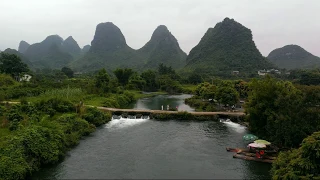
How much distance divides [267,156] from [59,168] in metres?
→ 19.0

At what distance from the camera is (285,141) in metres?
27.0

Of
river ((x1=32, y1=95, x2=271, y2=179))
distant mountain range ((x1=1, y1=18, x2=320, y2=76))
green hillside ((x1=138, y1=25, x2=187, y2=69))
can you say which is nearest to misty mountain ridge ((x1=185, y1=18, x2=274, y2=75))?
distant mountain range ((x1=1, y1=18, x2=320, y2=76))

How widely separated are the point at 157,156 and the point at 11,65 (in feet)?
199

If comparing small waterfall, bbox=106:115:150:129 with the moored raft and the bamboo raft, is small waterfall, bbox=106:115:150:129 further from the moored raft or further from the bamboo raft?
the moored raft

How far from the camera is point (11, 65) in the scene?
231 ft

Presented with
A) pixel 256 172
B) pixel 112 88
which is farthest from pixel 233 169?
pixel 112 88

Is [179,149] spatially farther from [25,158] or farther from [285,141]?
[25,158]

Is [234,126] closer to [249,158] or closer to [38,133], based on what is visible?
[249,158]

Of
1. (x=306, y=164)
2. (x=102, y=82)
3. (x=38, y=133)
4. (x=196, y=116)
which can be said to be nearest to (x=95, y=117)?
(x=38, y=133)

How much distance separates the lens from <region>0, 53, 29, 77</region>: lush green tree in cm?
6981

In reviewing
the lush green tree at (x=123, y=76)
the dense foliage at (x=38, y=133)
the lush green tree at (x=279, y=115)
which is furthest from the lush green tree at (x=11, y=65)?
the lush green tree at (x=279, y=115)

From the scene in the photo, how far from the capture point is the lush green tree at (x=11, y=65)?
229ft

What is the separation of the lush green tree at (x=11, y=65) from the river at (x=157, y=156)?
47.5m

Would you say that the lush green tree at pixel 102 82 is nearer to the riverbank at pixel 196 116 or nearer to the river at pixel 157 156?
the riverbank at pixel 196 116
